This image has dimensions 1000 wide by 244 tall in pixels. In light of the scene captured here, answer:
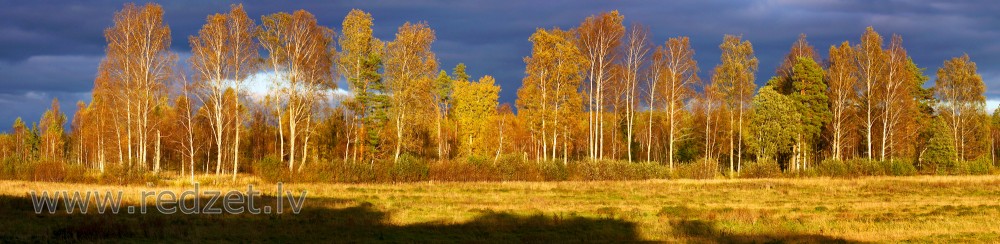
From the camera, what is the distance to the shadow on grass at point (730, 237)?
19.6 metres

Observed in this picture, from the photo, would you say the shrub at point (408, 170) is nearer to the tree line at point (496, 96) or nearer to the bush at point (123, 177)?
the tree line at point (496, 96)

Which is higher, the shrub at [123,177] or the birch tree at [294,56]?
the birch tree at [294,56]

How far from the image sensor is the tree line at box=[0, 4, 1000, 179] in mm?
47844

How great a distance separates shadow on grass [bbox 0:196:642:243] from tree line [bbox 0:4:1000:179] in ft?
72.9

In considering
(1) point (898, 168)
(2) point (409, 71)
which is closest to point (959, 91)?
(1) point (898, 168)

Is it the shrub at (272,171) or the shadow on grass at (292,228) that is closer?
the shadow on grass at (292,228)

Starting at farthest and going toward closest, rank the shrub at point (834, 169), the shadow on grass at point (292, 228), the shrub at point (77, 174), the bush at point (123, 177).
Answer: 1. the shrub at point (834, 169)
2. the shrub at point (77, 174)
3. the bush at point (123, 177)
4. the shadow on grass at point (292, 228)

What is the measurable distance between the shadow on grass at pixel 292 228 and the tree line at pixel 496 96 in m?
22.2

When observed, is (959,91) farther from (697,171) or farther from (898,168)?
(697,171)

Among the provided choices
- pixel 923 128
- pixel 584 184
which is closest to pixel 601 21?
pixel 584 184

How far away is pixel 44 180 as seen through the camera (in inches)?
1716

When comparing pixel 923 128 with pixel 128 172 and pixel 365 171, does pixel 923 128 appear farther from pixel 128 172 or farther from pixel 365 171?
pixel 128 172

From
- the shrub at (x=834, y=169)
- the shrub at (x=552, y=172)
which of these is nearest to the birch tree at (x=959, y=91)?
the shrub at (x=834, y=169)

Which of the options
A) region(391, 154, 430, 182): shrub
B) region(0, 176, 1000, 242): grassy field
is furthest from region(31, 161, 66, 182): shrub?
region(391, 154, 430, 182): shrub
